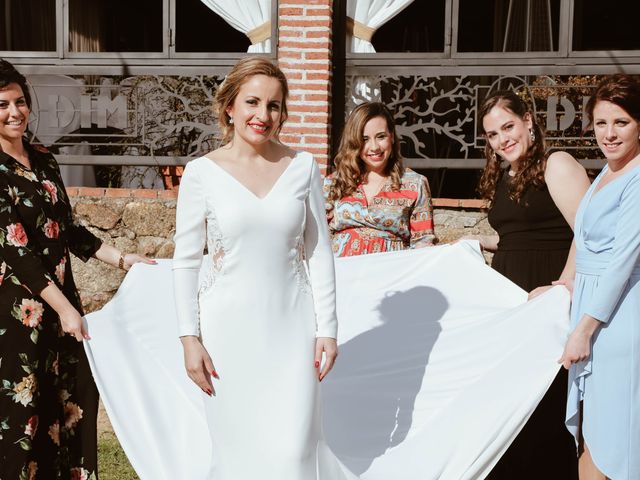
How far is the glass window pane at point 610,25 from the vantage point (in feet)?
41.2

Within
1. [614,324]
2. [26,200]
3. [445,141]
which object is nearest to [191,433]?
[26,200]

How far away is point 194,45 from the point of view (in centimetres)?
1301

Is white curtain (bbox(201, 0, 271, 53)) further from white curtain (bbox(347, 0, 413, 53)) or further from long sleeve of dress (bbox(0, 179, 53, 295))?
long sleeve of dress (bbox(0, 179, 53, 295))

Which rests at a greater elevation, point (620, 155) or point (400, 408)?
point (620, 155)

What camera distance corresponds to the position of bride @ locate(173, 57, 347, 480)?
2971 mm

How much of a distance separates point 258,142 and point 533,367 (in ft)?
5.60

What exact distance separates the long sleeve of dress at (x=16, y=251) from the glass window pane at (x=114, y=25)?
5.98 meters

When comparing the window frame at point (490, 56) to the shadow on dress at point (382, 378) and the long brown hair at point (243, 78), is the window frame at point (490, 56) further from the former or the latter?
the long brown hair at point (243, 78)

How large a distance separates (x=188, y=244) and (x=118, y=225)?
4976 mm

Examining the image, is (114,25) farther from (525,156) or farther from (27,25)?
(525,156)

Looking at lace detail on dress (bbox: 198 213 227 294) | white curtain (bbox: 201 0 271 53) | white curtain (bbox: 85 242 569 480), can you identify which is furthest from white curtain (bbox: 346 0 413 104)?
lace detail on dress (bbox: 198 213 227 294)

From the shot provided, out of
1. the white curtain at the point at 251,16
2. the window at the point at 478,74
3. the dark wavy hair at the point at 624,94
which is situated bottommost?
the dark wavy hair at the point at 624,94

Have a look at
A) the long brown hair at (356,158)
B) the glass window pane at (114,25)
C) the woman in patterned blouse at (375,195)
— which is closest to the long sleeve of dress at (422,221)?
the woman in patterned blouse at (375,195)

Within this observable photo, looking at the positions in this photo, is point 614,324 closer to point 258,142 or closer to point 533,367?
point 533,367
